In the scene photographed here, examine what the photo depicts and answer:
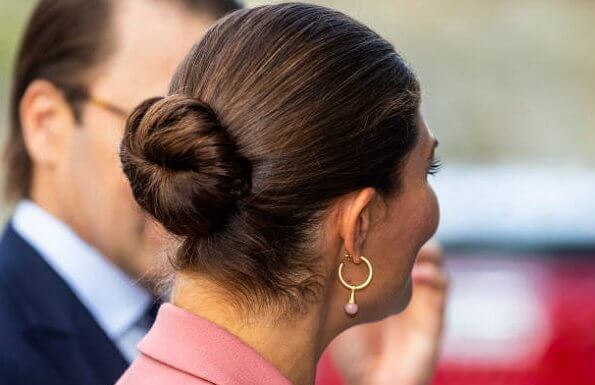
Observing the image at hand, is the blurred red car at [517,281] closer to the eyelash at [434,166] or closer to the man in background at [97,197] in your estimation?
the man in background at [97,197]

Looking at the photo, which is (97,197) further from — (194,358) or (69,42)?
(194,358)

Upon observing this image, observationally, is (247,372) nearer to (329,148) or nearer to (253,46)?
(329,148)

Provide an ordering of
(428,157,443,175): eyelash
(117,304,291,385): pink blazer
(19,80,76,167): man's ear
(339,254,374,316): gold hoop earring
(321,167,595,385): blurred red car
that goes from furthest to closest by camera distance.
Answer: (321,167,595,385): blurred red car, (19,80,76,167): man's ear, (428,157,443,175): eyelash, (339,254,374,316): gold hoop earring, (117,304,291,385): pink blazer

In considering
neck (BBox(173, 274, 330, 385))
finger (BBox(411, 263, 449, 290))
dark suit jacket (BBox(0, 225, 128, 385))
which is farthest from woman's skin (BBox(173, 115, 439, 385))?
dark suit jacket (BBox(0, 225, 128, 385))

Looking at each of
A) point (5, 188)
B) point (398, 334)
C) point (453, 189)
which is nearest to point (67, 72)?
point (5, 188)

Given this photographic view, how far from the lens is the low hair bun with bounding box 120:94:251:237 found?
1.35m

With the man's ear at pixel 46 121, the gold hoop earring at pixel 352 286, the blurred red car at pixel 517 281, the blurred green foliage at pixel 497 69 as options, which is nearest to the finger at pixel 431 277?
the gold hoop earring at pixel 352 286

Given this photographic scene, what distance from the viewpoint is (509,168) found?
261 inches

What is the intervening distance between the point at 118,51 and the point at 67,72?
0.11 meters

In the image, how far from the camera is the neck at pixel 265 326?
1.37 meters

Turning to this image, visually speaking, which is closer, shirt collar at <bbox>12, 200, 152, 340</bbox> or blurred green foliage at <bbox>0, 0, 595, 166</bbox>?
shirt collar at <bbox>12, 200, 152, 340</bbox>

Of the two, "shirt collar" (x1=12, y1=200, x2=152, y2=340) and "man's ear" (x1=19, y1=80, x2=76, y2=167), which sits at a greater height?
"man's ear" (x1=19, y1=80, x2=76, y2=167)

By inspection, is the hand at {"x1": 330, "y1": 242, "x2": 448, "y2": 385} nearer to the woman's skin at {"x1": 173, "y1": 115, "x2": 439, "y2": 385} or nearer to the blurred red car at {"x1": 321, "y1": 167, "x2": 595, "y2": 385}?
the woman's skin at {"x1": 173, "y1": 115, "x2": 439, "y2": 385}

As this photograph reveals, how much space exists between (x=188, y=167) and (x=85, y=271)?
87 cm
